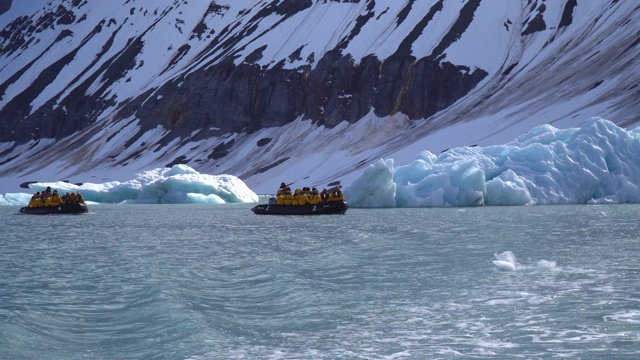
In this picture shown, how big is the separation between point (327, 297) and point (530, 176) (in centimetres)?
4478

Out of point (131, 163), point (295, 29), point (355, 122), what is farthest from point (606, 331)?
point (295, 29)

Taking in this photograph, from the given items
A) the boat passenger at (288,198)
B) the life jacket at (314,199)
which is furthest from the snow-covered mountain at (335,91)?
the life jacket at (314,199)

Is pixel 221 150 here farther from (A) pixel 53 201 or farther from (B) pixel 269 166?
(A) pixel 53 201

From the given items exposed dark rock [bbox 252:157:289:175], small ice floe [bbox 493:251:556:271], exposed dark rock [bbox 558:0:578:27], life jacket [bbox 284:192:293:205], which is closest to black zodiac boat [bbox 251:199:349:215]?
life jacket [bbox 284:192:293:205]

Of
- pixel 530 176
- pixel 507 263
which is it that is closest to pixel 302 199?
pixel 530 176

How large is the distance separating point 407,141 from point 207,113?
50.4 metres

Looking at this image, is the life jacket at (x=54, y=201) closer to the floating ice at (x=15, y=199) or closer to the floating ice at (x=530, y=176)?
the floating ice at (x=530, y=176)

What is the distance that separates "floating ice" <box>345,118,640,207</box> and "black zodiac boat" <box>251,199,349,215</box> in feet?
17.6

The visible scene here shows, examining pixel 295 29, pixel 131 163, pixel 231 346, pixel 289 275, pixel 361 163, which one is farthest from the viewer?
pixel 295 29

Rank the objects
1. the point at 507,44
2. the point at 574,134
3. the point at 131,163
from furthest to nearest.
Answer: the point at 131,163, the point at 507,44, the point at 574,134

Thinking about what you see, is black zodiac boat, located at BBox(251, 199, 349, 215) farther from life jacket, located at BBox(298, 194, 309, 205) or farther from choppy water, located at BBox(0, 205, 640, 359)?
choppy water, located at BBox(0, 205, 640, 359)

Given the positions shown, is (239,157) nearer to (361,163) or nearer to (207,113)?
(207,113)

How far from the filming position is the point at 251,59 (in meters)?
169

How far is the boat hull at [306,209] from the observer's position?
5619cm
